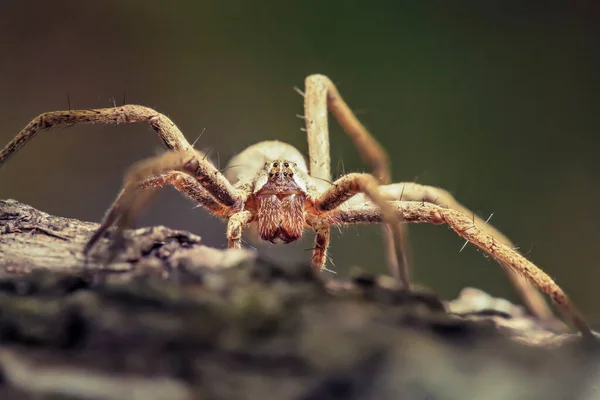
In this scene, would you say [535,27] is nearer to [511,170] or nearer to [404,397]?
[511,170]

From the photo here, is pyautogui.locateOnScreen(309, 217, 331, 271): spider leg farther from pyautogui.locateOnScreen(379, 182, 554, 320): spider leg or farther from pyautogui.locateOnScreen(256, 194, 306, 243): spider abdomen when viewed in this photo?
pyautogui.locateOnScreen(379, 182, 554, 320): spider leg

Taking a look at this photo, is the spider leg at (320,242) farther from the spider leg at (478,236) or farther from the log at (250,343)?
the log at (250,343)

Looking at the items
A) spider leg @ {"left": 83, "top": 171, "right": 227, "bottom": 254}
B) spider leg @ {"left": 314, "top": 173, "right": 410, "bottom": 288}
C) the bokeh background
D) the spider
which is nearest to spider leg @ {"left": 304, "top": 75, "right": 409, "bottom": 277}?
the spider

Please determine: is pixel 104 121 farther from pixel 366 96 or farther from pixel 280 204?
pixel 366 96

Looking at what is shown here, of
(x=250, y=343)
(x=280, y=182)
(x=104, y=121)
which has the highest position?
(x=280, y=182)

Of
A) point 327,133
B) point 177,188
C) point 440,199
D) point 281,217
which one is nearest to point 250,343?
point 177,188

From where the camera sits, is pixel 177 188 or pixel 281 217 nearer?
pixel 177 188

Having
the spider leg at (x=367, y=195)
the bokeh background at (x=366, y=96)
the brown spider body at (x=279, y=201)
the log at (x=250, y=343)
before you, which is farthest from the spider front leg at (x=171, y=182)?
the bokeh background at (x=366, y=96)
